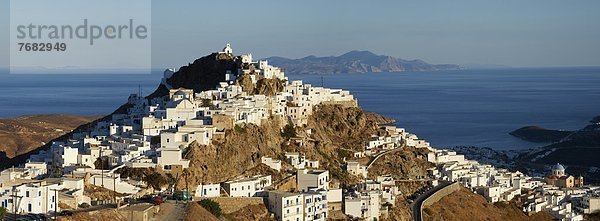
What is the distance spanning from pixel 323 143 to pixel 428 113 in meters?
77.4

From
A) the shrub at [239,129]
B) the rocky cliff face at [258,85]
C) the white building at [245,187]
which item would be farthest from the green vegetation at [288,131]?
the white building at [245,187]

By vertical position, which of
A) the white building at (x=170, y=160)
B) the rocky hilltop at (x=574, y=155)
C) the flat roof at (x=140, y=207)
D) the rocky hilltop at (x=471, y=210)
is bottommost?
the rocky hilltop at (x=574, y=155)

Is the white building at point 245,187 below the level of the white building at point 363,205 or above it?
above

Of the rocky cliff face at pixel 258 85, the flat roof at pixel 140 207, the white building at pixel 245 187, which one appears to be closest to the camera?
the flat roof at pixel 140 207

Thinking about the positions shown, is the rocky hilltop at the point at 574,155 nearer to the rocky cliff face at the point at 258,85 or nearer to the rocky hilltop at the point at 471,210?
the rocky hilltop at the point at 471,210

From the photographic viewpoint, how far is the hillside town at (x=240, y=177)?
3441cm

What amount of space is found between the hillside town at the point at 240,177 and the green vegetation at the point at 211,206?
0.64 metres

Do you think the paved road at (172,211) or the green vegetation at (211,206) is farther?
the green vegetation at (211,206)

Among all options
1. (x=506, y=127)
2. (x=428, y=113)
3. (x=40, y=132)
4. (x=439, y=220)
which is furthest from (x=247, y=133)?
(x=428, y=113)

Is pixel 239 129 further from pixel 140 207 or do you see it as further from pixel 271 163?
pixel 140 207

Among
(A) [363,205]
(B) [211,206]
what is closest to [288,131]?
(A) [363,205]

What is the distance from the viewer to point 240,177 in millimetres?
38969

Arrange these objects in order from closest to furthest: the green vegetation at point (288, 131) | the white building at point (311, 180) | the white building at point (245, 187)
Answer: the white building at point (245, 187), the white building at point (311, 180), the green vegetation at point (288, 131)

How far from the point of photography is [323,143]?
4834 cm
